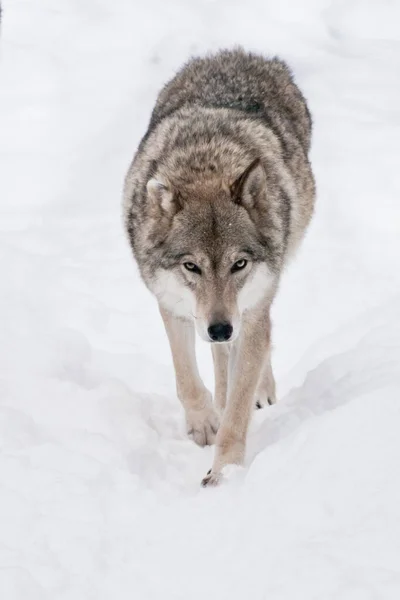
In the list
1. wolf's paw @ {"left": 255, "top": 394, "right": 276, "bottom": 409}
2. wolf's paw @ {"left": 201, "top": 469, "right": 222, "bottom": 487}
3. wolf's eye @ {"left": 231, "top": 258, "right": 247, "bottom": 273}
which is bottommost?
wolf's paw @ {"left": 255, "top": 394, "right": 276, "bottom": 409}

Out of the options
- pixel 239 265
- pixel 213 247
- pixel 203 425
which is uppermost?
pixel 213 247

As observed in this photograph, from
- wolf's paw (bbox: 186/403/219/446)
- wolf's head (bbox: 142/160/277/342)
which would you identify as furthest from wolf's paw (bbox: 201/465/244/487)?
wolf's paw (bbox: 186/403/219/446)

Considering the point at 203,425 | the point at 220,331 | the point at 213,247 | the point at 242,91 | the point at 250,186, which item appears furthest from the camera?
the point at 242,91

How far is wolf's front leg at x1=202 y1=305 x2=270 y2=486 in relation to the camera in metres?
4.72

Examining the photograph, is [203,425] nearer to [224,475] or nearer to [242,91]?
[224,475]

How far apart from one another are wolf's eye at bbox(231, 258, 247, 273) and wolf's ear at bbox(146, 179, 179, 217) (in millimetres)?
440

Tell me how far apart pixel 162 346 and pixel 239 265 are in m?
2.68

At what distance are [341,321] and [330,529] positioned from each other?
4.26 metres

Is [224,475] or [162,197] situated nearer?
[224,475]

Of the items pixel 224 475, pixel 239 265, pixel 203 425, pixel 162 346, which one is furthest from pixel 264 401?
pixel 224 475

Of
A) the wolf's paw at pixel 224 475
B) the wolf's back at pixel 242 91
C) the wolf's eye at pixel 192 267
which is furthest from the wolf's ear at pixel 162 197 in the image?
the wolf's paw at pixel 224 475

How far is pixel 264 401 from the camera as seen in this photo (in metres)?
5.90

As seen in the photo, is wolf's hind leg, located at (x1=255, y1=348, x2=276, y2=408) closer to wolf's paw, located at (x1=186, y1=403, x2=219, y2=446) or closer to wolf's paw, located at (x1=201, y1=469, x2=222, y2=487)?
wolf's paw, located at (x1=186, y1=403, x2=219, y2=446)

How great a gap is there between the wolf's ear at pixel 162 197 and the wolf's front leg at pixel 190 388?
0.79m
